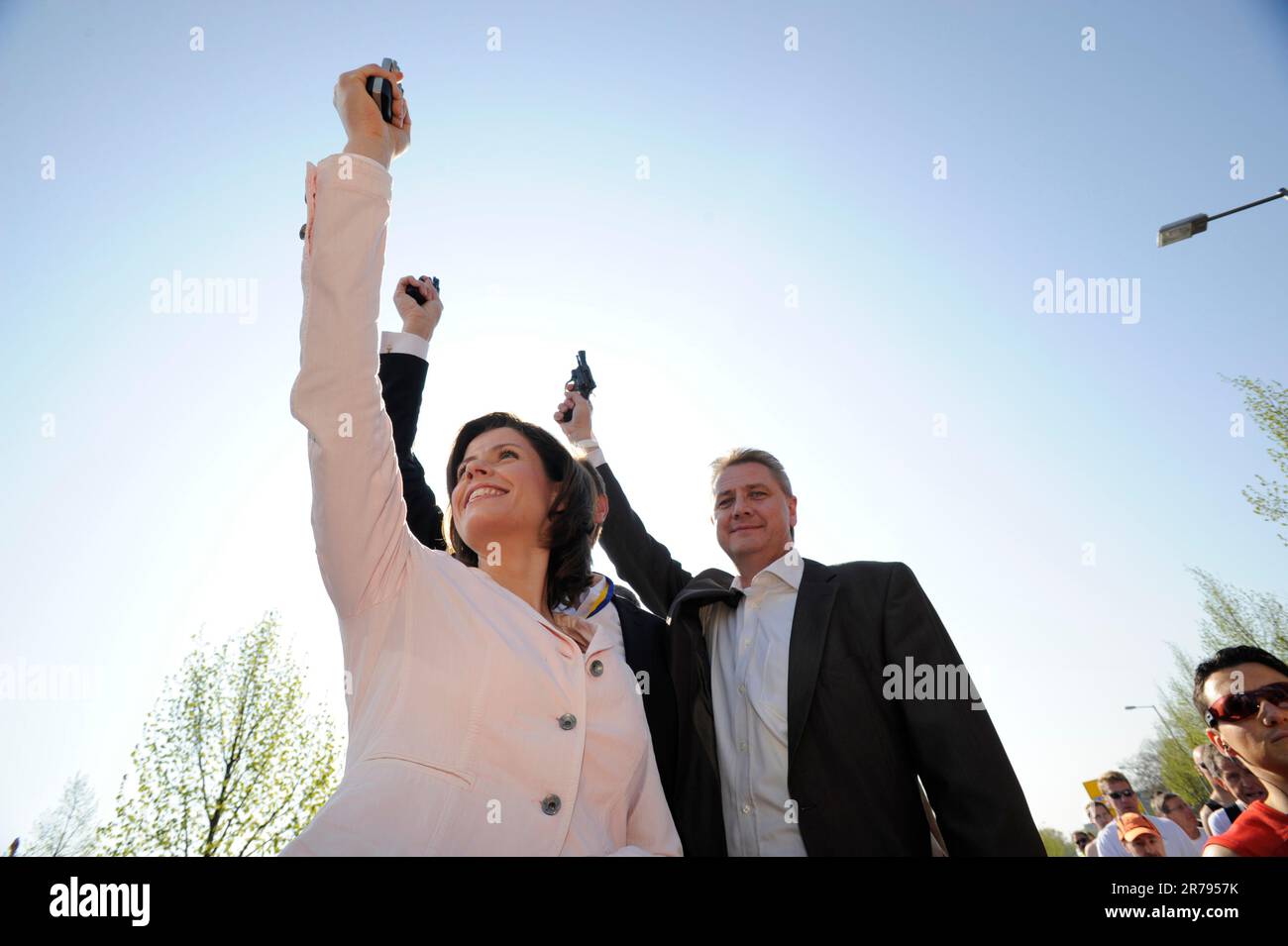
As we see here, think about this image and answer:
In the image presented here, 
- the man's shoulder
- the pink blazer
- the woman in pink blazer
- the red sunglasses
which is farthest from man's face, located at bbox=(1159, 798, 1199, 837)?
the pink blazer

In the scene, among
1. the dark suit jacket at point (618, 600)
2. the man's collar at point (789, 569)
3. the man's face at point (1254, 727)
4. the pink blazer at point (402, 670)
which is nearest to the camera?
the pink blazer at point (402, 670)

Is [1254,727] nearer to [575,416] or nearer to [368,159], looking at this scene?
[575,416]

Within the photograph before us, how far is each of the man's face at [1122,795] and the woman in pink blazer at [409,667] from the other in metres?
8.15

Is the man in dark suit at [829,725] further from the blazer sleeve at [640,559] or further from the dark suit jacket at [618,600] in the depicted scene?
the blazer sleeve at [640,559]

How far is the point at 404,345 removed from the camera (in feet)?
11.1

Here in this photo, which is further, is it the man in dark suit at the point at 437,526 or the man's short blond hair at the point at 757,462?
the man's short blond hair at the point at 757,462

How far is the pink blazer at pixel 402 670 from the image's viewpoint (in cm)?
179

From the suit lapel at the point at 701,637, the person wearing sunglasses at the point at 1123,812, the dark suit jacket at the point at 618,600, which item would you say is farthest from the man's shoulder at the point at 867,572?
the person wearing sunglasses at the point at 1123,812

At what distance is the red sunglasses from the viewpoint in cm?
316

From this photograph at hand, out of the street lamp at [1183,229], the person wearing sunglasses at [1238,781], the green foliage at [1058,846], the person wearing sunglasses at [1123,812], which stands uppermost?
the street lamp at [1183,229]
